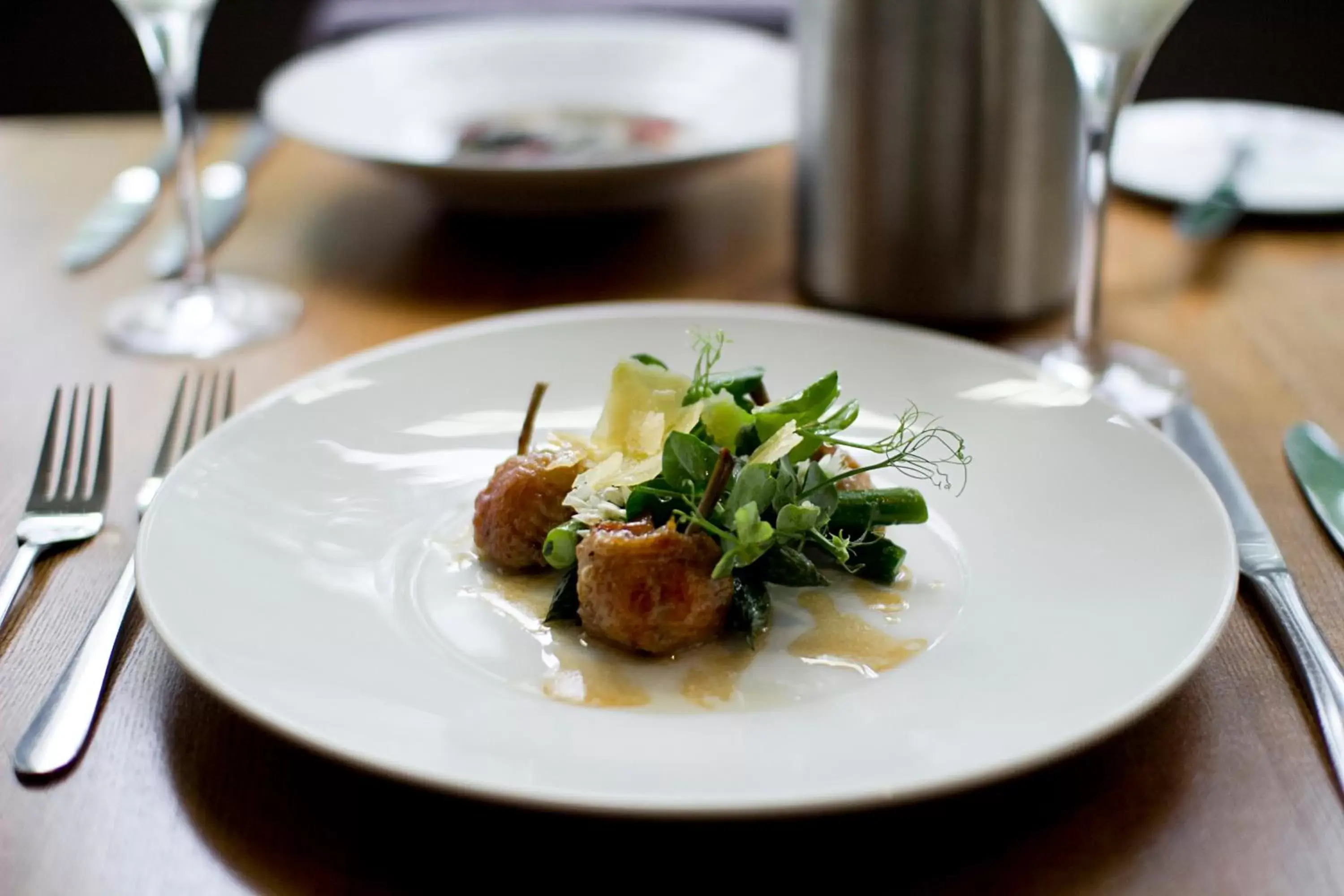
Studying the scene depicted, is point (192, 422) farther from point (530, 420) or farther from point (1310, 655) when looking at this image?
point (1310, 655)

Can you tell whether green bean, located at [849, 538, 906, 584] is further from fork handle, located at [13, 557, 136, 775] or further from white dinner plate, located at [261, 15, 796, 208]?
white dinner plate, located at [261, 15, 796, 208]

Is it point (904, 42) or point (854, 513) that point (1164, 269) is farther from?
point (854, 513)

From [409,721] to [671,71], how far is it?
1.39 m

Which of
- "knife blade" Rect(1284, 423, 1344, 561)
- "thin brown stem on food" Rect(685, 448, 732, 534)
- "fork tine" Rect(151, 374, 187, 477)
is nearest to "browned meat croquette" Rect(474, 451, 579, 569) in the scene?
"thin brown stem on food" Rect(685, 448, 732, 534)

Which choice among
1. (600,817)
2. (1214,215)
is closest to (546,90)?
(1214,215)

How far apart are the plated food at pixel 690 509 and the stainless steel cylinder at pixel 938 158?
45cm

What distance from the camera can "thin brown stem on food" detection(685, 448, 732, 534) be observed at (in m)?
0.76

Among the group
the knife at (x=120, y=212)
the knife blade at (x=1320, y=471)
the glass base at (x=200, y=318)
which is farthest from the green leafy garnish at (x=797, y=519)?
the knife at (x=120, y=212)

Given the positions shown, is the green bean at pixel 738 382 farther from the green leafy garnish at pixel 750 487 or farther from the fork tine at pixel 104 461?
the fork tine at pixel 104 461

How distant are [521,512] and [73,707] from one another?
0.27 metres

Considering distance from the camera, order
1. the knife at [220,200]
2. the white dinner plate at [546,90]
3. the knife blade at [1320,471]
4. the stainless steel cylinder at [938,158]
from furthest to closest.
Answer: the white dinner plate at [546,90] < the knife at [220,200] < the stainless steel cylinder at [938,158] < the knife blade at [1320,471]

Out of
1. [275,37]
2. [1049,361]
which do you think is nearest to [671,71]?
[1049,361]

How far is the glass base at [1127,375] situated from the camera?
3.76ft

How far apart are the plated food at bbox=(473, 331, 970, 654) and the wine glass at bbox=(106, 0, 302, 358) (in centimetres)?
54
